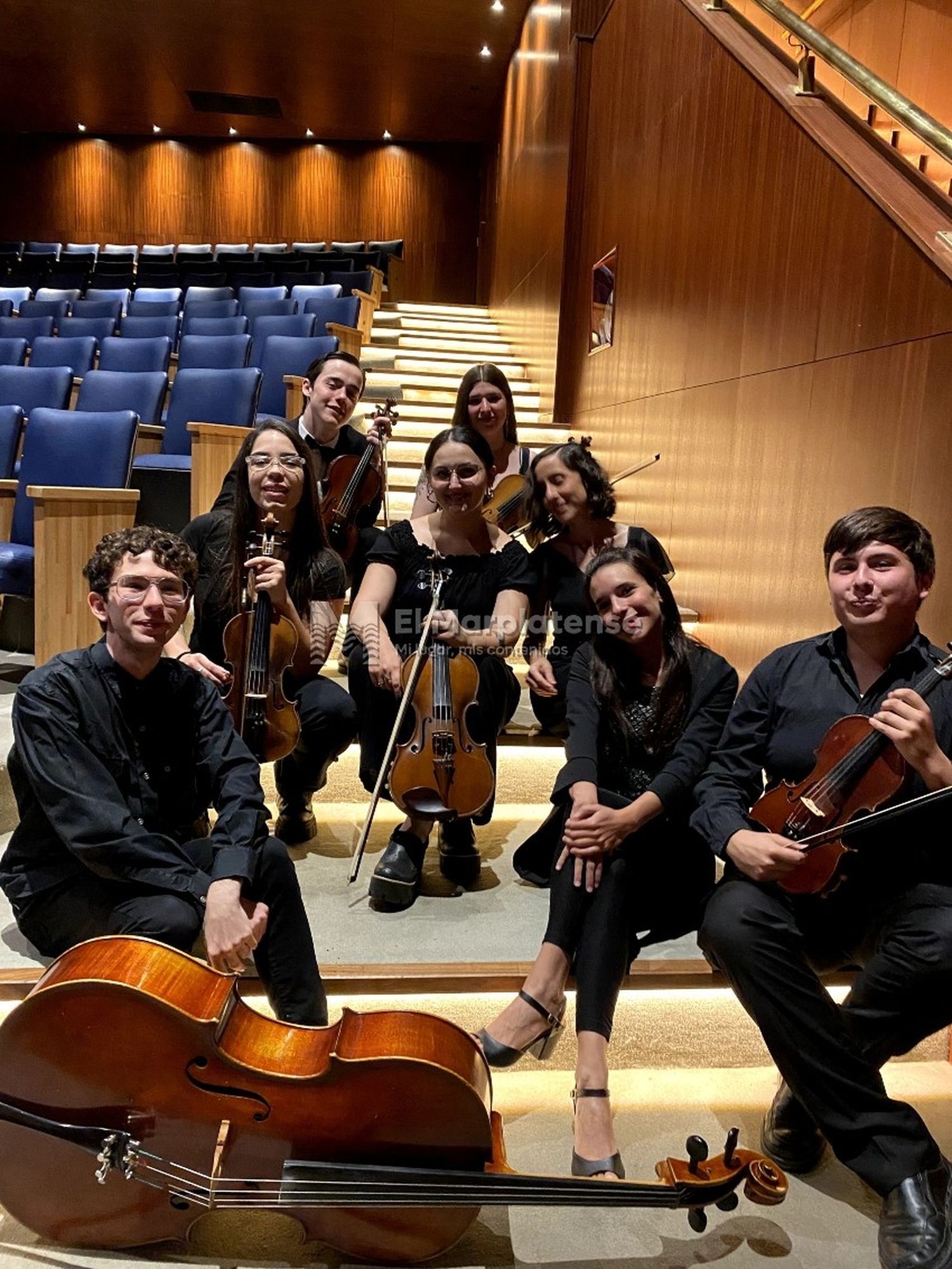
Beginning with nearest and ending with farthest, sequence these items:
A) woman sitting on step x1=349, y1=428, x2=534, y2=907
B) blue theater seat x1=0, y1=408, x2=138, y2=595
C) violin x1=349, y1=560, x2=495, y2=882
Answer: violin x1=349, y1=560, x2=495, y2=882, woman sitting on step x1=349, y1=428, x2=534, y2=907, blue theater seat x1=0, y1=408, x2=138, y2=595

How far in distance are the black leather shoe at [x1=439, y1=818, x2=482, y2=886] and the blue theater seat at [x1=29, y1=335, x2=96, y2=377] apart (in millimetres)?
3257

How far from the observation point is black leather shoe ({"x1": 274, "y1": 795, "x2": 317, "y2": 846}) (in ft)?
6.35

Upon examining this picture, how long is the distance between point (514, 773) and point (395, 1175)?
127 cm

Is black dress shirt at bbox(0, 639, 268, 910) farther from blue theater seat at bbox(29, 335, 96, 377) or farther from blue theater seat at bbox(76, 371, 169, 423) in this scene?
blue theater seat at bbox(29, 335, 96, 377)

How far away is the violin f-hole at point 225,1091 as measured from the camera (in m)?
1.02

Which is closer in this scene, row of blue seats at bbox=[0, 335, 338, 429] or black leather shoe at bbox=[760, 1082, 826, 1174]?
black leather shoe at bbox=[760, 1082, 826, 1174]

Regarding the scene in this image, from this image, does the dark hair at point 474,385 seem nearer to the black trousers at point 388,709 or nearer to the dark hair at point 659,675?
the black trousers at point 388,709

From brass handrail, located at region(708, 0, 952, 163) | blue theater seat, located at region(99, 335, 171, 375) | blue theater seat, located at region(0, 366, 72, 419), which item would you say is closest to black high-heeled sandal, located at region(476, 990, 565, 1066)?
brass handrail, located at region(708, 0, 952, 163)

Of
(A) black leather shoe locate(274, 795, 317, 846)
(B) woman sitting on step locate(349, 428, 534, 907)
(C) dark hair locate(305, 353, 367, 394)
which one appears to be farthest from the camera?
(C) dark hair locate(305, 353, 367, 394)

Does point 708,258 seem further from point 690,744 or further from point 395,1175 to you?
point 395,1175

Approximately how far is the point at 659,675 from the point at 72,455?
6.61 ft

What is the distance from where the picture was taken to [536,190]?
5.97 m

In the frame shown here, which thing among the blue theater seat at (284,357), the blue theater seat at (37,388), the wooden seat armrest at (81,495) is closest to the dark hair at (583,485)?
the wooden seat armrest at (81,495)

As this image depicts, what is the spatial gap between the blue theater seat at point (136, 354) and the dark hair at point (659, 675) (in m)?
3.11
